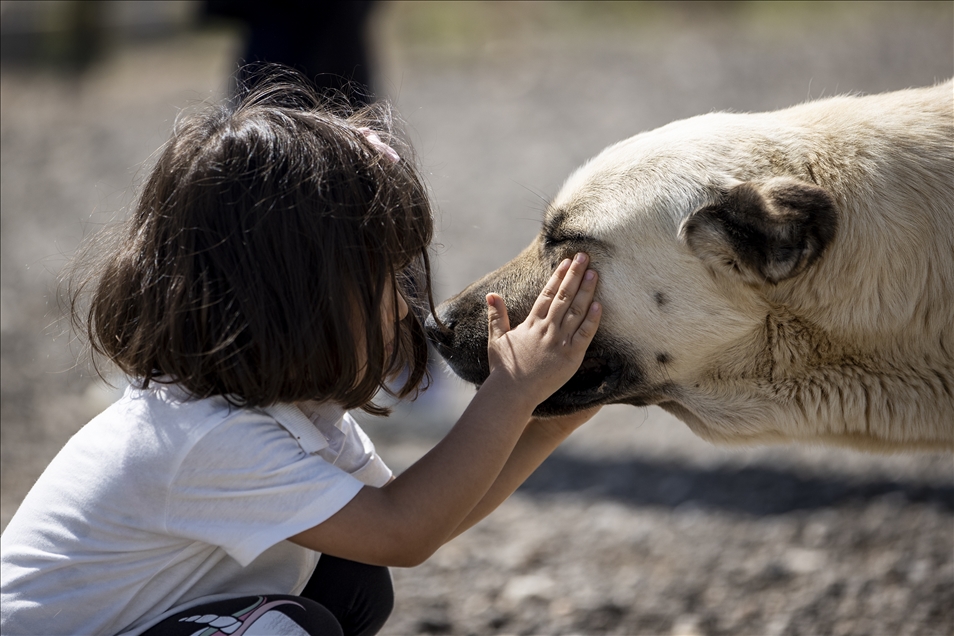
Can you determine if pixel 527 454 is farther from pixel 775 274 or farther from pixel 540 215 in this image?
pixel 540 215

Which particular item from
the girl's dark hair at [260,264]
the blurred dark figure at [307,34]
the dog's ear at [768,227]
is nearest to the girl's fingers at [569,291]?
the dog's ear at [768,227]

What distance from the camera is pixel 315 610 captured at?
1.94 metres

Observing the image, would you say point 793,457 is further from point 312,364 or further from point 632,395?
point 312,364

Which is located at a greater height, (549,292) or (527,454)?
(549,292)

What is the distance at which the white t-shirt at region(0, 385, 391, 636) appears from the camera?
1.75 m

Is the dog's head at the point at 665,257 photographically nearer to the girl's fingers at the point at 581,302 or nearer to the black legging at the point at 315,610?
the girl's fingers at the point at 581,302

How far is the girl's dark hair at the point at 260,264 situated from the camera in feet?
5.85

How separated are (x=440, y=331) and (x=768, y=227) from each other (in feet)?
3.02

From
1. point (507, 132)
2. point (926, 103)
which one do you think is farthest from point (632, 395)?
point (507, 132)

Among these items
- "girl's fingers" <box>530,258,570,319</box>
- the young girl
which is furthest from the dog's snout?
the young girl

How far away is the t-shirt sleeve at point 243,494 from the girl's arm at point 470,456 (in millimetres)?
45

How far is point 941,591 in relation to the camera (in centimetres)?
268

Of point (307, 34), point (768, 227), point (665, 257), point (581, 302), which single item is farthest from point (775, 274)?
point (307, 34)

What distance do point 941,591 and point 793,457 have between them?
3.46 ft
